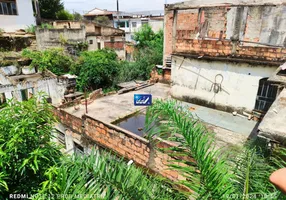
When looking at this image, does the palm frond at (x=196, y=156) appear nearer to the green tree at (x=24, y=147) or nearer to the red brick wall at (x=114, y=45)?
the green tree at (x=24, y=147)

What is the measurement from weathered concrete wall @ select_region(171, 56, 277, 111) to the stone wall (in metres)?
4.21

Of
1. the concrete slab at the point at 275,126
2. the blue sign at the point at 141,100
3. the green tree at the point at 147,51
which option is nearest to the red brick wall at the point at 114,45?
the green tree at the point at 147,51

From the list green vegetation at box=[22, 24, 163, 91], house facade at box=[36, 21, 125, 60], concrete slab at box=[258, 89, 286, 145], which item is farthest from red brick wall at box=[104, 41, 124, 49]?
concrete slab at box=[258, 89, 286, 145]

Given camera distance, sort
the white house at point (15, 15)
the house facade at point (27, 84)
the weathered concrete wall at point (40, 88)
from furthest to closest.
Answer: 1. the white house at point (15, 15)
2. the house facade at point (27, 84)
3. the weathered concrete wall at point (40, 88)

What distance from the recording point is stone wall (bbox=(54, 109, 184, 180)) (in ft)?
16.8

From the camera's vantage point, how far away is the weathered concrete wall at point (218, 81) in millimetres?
7141

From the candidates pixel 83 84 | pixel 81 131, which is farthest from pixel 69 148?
pixel 83 84

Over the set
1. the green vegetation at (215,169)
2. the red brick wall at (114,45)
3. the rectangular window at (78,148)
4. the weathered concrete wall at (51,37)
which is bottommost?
the rectangular window at (78,148)

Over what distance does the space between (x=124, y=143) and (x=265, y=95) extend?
5.22 m

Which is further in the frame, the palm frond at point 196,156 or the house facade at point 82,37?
the house facade at point 82,37

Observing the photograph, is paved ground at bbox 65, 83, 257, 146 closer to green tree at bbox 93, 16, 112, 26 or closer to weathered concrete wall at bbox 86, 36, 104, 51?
weathered concrete wall at bbox 86, 36, 104, 51

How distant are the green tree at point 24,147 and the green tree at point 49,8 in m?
30.3

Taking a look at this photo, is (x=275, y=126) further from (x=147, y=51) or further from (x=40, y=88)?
(x=147, y=51)

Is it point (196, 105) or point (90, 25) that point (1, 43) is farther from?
point (196, 105)
